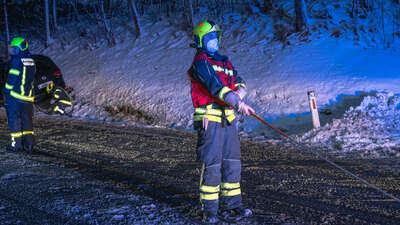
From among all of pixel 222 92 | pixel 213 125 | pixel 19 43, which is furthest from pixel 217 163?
pixel 19 43

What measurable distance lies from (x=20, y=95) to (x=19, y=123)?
22.4 inches

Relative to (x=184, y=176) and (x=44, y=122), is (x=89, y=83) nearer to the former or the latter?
(x=44, y=122)

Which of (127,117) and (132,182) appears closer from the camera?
(132,182)

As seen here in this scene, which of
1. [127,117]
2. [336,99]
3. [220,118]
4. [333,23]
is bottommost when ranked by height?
[127,117]

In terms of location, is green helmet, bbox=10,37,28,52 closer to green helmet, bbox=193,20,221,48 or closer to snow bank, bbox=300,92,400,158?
green helmet, bbox=193,20,221,48

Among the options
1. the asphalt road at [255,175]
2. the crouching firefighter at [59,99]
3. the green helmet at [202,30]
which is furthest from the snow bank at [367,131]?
the crouching firefighter at [59,99]

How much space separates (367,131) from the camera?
25.2 ft

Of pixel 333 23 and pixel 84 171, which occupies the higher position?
pixel 333 23

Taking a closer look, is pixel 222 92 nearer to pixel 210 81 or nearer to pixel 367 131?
pixel 210 81

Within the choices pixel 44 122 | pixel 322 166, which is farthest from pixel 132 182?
pixel 44 122

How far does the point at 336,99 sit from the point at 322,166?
15.5 ft

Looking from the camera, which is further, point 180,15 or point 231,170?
point 180,15

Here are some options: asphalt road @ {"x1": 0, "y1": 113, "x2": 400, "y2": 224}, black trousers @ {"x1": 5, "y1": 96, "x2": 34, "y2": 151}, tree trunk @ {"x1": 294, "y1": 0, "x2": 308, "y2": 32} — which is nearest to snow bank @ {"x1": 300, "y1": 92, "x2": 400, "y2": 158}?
asphalt road @ {"x1": 0, "y1": 113, "x2": 400, "y2": 224}

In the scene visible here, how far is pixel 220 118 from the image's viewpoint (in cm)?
355
